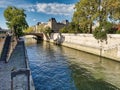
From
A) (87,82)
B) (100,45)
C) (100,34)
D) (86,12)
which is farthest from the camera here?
(86,12)

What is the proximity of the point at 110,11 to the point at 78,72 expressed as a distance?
26840 millimetres

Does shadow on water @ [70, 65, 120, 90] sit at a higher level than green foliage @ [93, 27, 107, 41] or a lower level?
lower

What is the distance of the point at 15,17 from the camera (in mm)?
53312

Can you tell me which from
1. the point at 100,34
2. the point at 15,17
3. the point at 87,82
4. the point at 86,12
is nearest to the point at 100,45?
the point at 100,34

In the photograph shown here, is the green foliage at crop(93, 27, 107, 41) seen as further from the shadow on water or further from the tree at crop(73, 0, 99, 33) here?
the shadow on water

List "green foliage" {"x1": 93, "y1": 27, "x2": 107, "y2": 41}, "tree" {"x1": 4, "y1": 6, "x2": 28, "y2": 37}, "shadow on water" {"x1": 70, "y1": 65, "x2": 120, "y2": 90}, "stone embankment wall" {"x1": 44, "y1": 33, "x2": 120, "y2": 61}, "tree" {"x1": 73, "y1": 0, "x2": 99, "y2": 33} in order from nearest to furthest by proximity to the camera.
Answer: "shadow on water" {"x1": 70, "y1": 65, "x2": 120, "y2": 90} < "stone embankment wall" {"x1": 44, "y1": 33, "x2": 120, "y2": 61} < "green foliage" {"x1": 93, "y1": 27, "x2": 107, "y2": 41} < "tree" {"x1": 73, "y1": 0, "x2": 99, "y2": 33} < "tree" {"x1": 4, "y1": 6, "x2": 28, "y2": 37}

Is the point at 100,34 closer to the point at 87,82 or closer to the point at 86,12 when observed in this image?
the point at 86,12

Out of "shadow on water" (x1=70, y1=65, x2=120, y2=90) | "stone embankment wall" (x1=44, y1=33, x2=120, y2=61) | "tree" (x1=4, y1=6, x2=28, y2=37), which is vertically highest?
"tree" (x1=4, y1=6, x2=28, y2=37)

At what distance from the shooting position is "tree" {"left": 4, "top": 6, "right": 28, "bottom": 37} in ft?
176

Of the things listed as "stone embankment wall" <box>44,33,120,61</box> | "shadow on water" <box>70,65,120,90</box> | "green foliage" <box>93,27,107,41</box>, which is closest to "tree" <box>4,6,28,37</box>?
"stone embankment wall" <box>44,33,120,61</box>

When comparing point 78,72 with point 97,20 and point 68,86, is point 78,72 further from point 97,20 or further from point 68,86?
point 97,20

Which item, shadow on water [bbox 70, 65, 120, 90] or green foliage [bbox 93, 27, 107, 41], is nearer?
shadow on water [bbox 70, 65, 120, 90]

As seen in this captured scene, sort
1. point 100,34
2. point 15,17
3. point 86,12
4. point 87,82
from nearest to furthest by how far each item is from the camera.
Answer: point 87,82 < point 100,34 < point 86,12 < point 15,17

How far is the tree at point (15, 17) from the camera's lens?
53.6 metres
